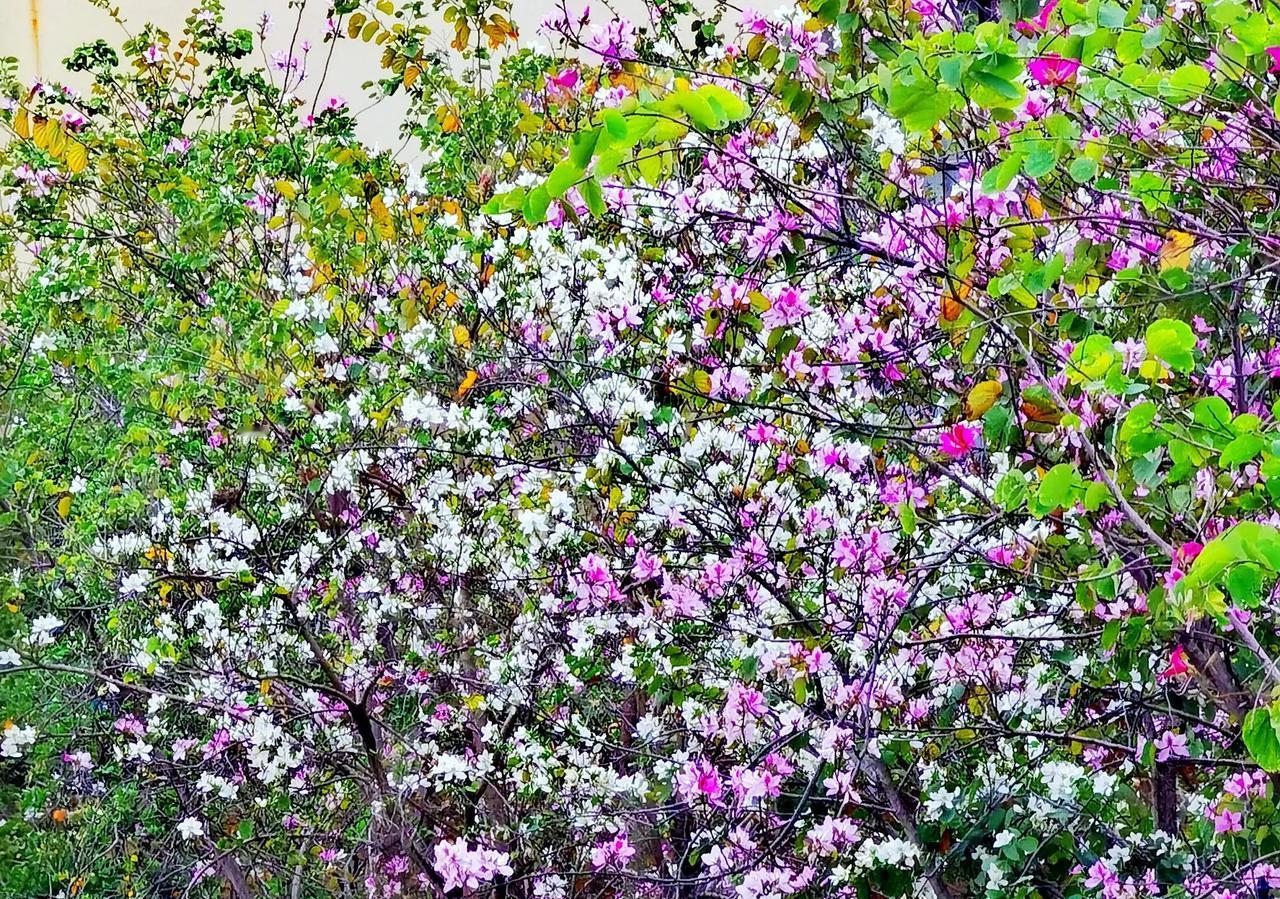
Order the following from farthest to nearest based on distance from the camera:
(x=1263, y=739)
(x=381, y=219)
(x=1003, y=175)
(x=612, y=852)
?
(x=381, y=219) → (x=612, y=852) → (x=1003, y=175) → (x=1263, y=739)

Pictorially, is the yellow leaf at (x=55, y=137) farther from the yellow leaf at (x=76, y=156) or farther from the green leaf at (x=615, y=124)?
the green leaf at (x=615, y=124)

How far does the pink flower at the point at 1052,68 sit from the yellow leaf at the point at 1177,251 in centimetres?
A: 42

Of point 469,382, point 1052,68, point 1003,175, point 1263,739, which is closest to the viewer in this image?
point 1263,739

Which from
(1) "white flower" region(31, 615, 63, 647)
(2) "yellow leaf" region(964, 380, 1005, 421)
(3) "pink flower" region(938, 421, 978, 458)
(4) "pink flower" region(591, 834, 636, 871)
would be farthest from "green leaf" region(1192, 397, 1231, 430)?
(1) "white flower" region(31, 615, 63, 647)

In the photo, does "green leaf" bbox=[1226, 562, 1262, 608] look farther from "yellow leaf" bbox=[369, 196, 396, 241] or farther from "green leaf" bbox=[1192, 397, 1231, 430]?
"yellow leaf" bbox=[369, 196, 396, 241]

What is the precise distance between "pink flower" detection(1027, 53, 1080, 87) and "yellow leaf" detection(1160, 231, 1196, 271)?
421mm

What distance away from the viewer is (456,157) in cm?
537

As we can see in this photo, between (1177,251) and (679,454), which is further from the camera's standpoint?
(679,454)

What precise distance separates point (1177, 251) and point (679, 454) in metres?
1.79

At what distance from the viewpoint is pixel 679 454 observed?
3.89 m

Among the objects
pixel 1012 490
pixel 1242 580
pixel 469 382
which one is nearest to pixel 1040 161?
pixel 1012 490

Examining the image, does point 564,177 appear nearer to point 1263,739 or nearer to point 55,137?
point 1263,739

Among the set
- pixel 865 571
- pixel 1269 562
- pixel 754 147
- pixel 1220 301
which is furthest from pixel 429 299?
pixel 1269 562

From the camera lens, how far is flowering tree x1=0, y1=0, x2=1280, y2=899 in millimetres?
2412
